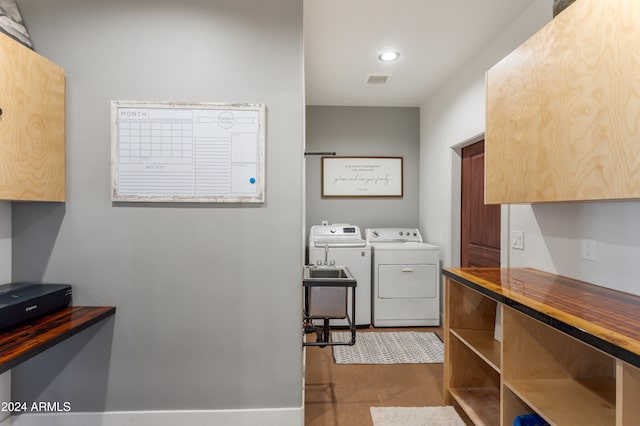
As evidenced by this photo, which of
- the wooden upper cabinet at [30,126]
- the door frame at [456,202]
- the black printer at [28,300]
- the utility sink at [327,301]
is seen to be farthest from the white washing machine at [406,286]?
the wooden upper cabinet at [30,126]

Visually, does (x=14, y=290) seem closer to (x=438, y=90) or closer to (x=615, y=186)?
(x=615, y=186)

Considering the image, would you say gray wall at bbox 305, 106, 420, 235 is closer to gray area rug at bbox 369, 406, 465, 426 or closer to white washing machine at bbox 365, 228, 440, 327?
white washing machine at bbox 365, 228, 440, 327

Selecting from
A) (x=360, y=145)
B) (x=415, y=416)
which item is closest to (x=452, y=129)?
(x=360, y=145)

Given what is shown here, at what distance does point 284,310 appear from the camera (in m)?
1.78

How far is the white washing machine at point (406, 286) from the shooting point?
10.9 ft

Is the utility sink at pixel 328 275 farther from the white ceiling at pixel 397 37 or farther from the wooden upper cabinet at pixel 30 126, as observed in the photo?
the white ceiling at pixel 397 37

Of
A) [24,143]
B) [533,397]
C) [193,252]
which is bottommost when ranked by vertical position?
[533,397]

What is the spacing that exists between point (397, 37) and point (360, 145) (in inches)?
63.6

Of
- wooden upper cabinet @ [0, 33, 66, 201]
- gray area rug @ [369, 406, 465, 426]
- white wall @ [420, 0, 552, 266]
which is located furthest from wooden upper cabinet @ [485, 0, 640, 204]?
wooden upper cabinet @ [0, 33, 66, 201]

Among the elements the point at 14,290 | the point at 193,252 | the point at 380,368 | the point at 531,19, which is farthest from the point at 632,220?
the point at 14,290

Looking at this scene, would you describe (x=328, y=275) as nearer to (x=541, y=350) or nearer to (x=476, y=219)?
(x=541, y=350)

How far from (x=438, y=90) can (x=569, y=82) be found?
2268 mm

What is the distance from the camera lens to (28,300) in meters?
1.44

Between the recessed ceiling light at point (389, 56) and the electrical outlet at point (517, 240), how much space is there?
1683 millimetres
